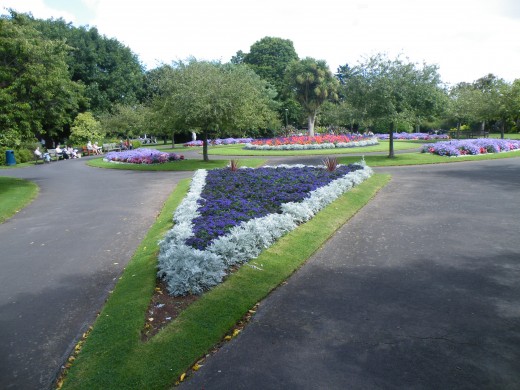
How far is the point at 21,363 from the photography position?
484cm

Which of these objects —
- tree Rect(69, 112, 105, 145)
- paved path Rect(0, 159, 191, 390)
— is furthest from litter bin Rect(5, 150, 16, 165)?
paved path Rect(0, 159, 191, 390)

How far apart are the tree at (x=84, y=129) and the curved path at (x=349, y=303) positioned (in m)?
37.8

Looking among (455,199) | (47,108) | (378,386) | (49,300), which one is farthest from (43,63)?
(378,386)

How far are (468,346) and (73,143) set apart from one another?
51349mm

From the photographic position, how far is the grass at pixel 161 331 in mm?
4520

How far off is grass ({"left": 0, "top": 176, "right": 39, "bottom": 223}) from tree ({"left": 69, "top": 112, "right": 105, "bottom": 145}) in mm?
27655

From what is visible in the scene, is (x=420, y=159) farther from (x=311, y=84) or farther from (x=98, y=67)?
(x=98, y=67)

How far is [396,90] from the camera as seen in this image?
75.8 ft

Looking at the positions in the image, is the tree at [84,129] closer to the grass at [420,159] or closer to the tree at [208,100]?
the tree at [208,100]

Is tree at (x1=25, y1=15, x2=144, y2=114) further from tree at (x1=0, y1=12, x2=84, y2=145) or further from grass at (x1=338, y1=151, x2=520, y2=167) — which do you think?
grass at (x1=338, y1=151, x2=520, y2=167)

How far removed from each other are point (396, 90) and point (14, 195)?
20.3 m

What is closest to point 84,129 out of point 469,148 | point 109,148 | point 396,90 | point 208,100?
point 109,148

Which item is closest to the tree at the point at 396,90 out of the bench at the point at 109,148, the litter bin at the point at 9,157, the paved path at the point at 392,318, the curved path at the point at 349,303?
the curved path at the point at 349,303

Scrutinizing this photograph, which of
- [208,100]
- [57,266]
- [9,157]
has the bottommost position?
[57,266]
